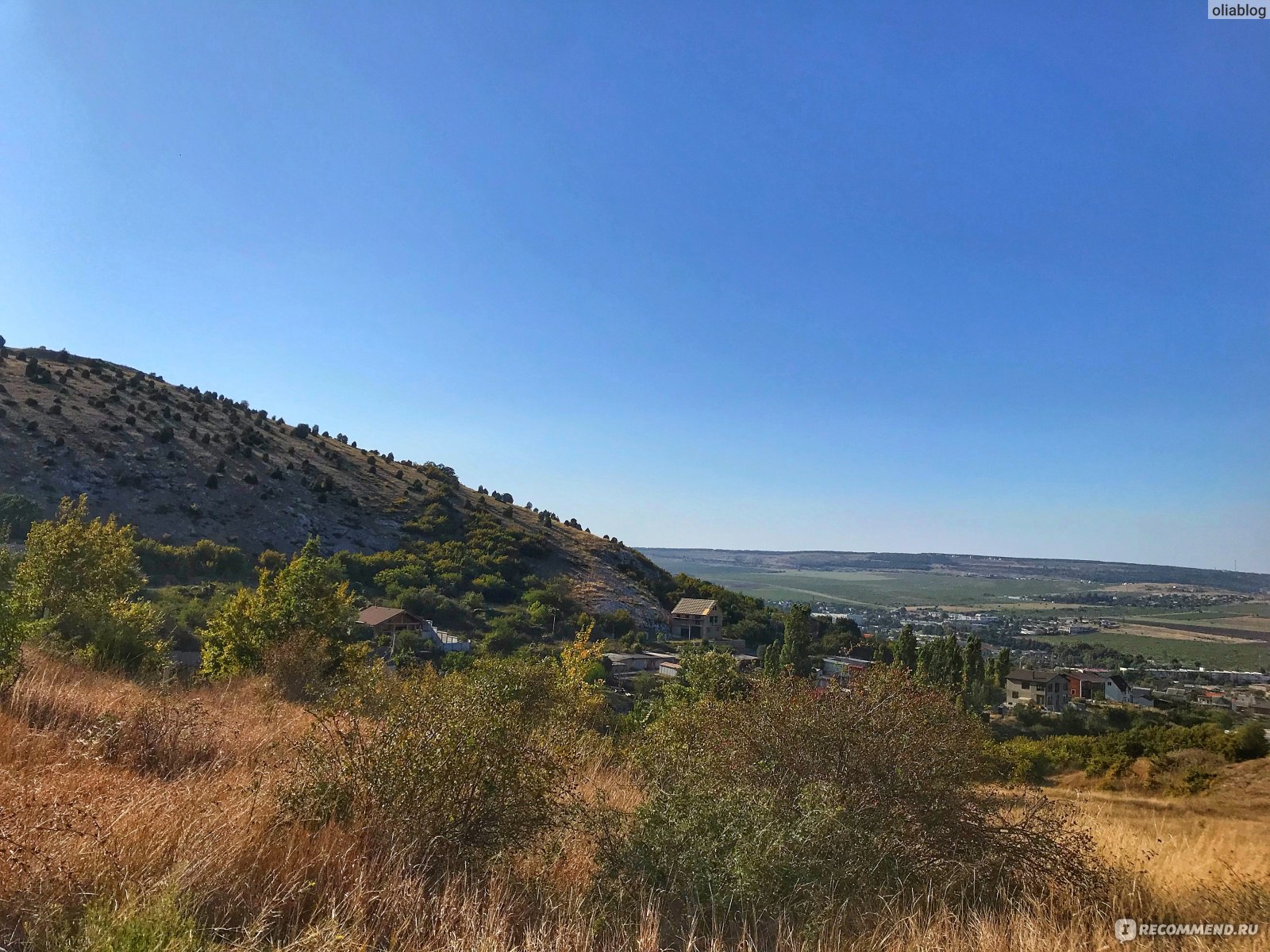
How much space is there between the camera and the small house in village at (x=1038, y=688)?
53094mm

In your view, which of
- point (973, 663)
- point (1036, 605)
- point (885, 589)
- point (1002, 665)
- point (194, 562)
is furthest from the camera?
point (885, 589)

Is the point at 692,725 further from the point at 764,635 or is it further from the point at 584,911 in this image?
the point at 764,635

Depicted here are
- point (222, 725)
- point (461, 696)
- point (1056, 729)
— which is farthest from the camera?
point (1056, 729)

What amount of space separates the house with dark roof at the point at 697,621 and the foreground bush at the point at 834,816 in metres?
53.4

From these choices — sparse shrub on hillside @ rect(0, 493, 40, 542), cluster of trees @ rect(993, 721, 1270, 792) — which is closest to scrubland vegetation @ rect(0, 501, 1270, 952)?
cluster of trees @ rect(993, 721, 1270, 792)

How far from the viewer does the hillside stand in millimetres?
47625

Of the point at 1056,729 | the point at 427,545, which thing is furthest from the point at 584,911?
the point at 427,545

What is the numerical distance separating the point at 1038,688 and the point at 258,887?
2482 inches

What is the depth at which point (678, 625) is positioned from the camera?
60.9 metres

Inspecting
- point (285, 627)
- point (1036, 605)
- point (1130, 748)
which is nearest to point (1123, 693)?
point (1130, 748)

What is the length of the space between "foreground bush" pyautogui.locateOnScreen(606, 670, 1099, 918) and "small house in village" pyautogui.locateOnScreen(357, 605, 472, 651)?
106 ft

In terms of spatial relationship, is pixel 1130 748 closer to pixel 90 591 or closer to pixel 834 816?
pixel 834 816

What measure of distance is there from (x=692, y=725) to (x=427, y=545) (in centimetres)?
5257

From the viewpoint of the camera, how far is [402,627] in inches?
1583
